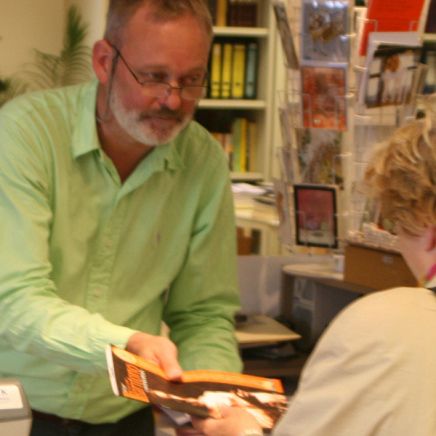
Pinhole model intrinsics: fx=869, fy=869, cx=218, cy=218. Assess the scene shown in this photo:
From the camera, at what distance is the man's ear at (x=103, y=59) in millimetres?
1662

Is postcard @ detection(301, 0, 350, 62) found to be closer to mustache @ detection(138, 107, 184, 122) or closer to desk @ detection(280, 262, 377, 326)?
desk @ detection(280, 262, 377, 326)

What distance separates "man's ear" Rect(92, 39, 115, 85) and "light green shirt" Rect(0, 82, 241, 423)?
0.05 meters

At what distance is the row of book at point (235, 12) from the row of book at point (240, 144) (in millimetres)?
506

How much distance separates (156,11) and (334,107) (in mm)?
876

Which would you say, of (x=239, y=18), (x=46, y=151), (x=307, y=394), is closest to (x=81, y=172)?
(x=46, y=151)

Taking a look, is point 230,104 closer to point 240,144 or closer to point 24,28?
point 240,144

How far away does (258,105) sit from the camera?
177 inches

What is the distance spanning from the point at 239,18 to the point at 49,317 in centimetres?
328

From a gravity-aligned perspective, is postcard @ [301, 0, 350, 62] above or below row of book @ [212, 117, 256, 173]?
above

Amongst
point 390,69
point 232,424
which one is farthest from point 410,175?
point 390,69

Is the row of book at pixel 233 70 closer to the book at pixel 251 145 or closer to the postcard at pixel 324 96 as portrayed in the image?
the book at pixel 251 145

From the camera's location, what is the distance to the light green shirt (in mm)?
1488

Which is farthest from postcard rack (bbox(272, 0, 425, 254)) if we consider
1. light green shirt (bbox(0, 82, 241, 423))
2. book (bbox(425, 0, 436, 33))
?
book (bbox(425, 0, 436, 33))

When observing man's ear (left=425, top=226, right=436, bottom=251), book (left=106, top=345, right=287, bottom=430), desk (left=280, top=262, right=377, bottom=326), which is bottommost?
desk (left=280, top=262, right=377, bottom=326)
